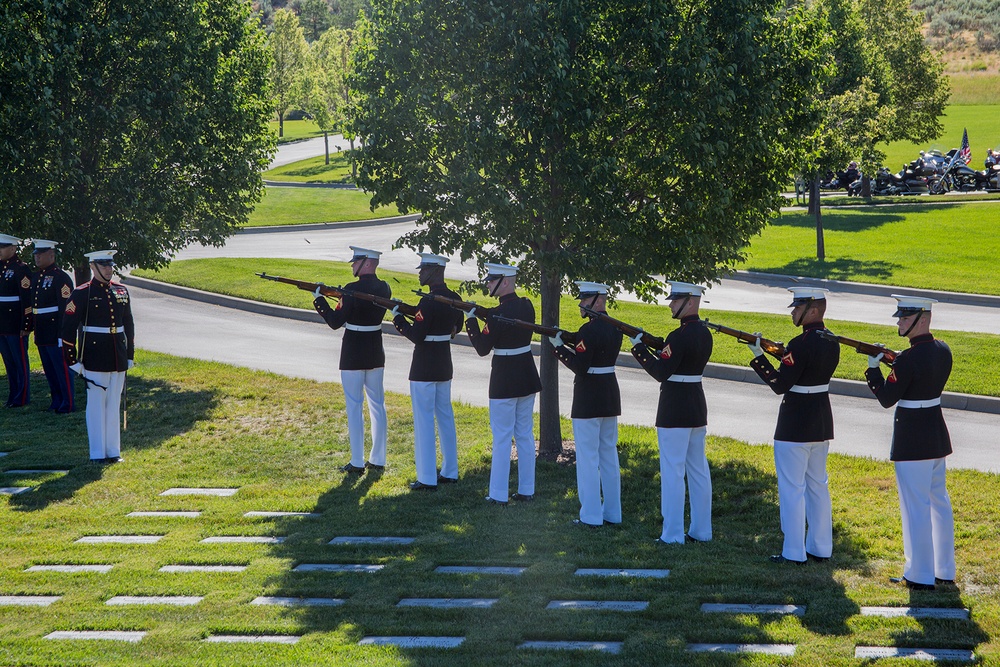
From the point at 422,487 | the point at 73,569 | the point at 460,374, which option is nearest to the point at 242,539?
the point at 73,569

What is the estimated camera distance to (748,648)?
21.8ft

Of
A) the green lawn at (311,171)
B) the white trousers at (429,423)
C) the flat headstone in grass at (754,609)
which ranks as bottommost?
the flat headstone in grass at (754,609)

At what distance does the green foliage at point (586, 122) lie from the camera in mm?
10539

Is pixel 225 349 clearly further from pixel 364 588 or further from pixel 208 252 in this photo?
pixel 208 252

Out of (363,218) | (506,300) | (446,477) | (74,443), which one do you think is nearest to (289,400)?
(74,443)

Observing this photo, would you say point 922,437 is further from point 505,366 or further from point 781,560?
point 505,366

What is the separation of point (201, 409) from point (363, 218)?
87.8 feet

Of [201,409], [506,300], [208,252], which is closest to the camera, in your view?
[506,300]

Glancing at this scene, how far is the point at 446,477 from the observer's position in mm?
11305

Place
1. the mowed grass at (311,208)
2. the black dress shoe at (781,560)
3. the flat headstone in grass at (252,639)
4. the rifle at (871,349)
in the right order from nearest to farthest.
Answer: the flat headstone in grass at (252,639) → the rifle at (871,349) → the black dress shoe at (781,560) → the mowed grass at (311,208)

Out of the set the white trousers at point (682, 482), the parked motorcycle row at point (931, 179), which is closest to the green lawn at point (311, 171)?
the parked motorcycle row at point (931, 179)

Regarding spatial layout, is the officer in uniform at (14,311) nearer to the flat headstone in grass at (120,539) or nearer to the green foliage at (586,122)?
the green foliage at (586,122)

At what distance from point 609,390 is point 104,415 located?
19.0 ft

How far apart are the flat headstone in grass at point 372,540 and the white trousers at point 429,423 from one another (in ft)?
5.56
